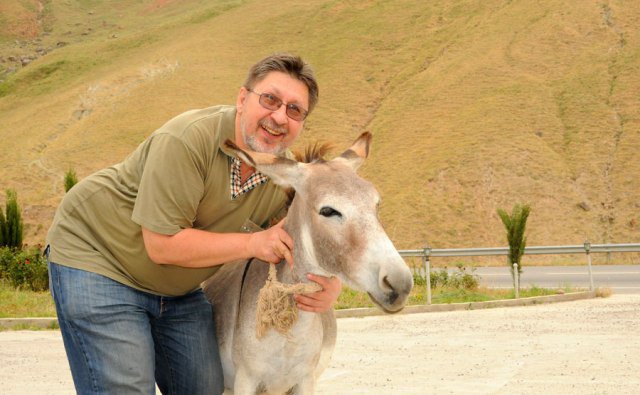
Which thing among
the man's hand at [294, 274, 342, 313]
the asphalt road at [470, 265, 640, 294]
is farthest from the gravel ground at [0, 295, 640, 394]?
the asphalt road at [470, 265, 640, 294]

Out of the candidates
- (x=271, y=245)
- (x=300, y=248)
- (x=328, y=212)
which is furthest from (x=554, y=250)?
(x=328, y=212)

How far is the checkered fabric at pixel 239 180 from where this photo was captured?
3.72 metres

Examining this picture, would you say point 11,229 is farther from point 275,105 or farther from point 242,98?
point 275,105

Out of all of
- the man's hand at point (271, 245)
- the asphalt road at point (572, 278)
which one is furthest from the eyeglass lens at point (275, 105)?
the asphalt road at point (572, 278)

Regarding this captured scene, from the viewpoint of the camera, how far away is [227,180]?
371 centimetres

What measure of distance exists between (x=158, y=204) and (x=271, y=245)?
1.83 feet

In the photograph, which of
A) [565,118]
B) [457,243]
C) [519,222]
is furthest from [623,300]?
[565,118]

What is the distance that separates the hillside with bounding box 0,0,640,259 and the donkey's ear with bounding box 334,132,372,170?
36082mm

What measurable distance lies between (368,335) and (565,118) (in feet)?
133

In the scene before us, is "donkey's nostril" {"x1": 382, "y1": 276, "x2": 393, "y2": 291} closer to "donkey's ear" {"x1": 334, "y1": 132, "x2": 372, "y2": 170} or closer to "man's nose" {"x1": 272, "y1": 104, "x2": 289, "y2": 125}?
"donkey's ear" {"x1": 334, "y1": 132, "x2": 372, "y2": 170}

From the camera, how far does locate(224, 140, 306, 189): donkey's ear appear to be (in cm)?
335

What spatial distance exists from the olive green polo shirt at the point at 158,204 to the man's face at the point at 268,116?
0.09m

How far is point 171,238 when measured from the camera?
3441mm

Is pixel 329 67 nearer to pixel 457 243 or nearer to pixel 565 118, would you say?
pixel 565 118
